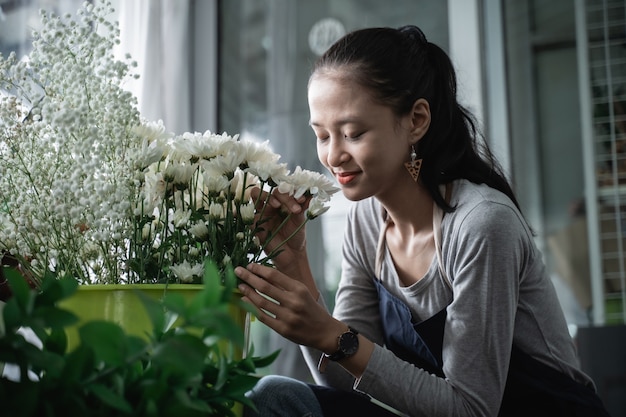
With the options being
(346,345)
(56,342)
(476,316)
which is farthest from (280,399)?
(56,342)

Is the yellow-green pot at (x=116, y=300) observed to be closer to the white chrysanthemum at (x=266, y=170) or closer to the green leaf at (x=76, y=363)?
the white chrysanthemum at (x=266, y=170)

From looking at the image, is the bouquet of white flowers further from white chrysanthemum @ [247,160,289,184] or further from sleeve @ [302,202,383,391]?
sleeve @ [302,202,383,391]

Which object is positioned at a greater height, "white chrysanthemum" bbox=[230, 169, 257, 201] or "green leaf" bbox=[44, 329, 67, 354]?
"white chrysanthemum" bbox=[230, 169, 257, 201]

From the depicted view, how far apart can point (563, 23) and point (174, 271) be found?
7.58 ft

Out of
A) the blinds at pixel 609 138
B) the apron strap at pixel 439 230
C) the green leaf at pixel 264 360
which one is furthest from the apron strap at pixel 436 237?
the blinds at pixel 609 138

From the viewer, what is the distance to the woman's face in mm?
1410

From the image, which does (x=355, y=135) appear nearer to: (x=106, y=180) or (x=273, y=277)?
(x=273, y=277)

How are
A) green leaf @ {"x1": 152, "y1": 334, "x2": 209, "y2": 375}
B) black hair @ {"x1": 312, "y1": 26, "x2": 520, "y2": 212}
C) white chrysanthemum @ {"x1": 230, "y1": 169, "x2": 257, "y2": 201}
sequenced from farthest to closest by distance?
black hair @ {"x1": 312, "y1": 26, "x2": 520, "y2": 212}
white chrysanthemum @ {"x1": 230, "y1": 169, "x2": 257, "y2": 201}
green leaf @ {"x1": 152, "y1": 334, "x2": 209, "y2": 375}

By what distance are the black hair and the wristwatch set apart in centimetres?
37

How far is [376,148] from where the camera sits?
1425 mm

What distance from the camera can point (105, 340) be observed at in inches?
22.2

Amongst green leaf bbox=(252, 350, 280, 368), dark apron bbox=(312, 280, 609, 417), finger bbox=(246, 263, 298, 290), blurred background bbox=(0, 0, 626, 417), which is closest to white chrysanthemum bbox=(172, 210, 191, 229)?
finger bbox=(246, 263, 298, 290)

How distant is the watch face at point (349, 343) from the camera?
122 centimetres

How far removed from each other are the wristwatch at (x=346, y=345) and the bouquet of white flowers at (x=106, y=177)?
0.25 meters
